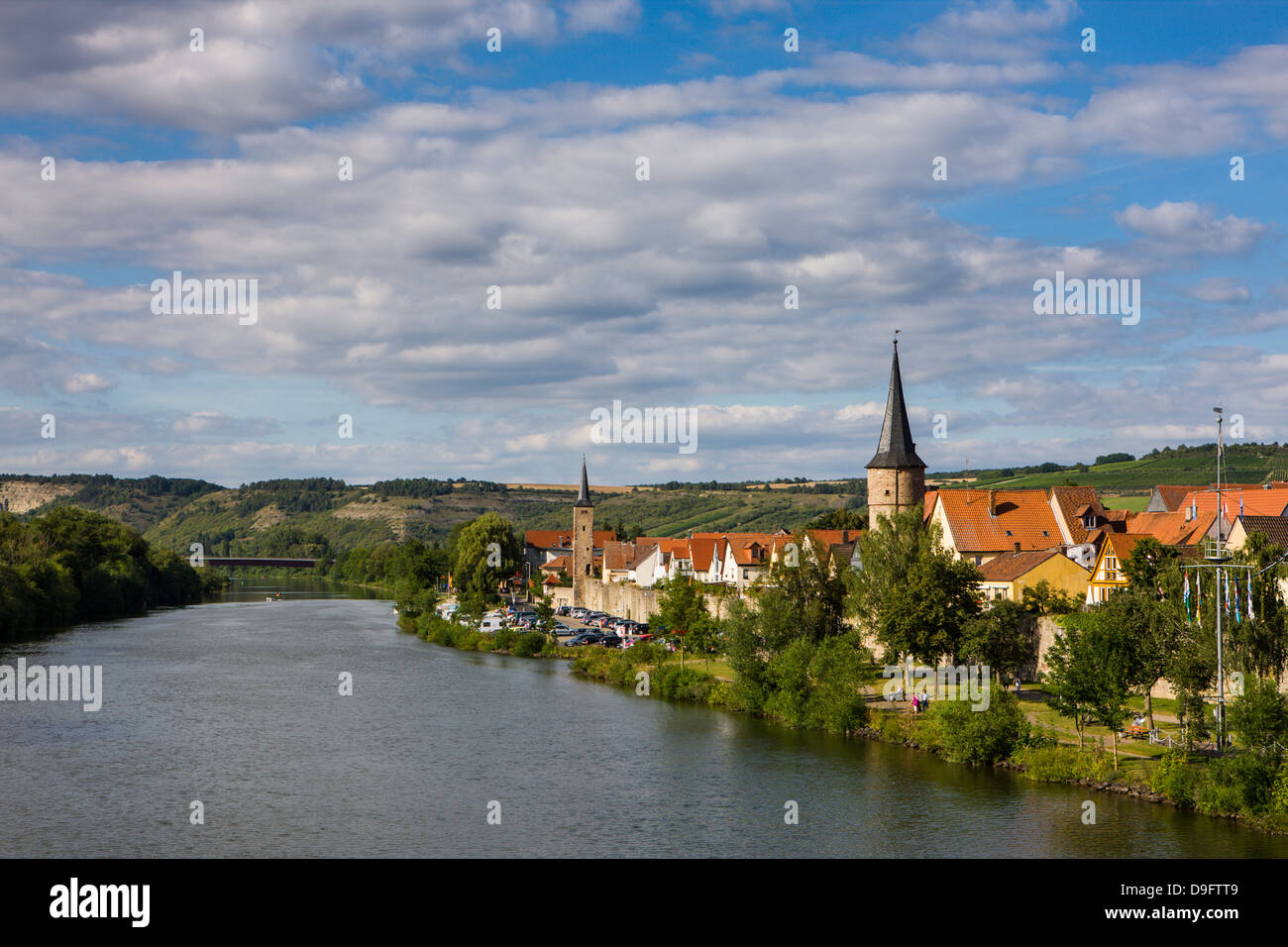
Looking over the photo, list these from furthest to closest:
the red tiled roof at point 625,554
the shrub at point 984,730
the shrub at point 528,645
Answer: the red tiled roof at point 625,554
the shrub at point 528,645
the shrub at point 984,730

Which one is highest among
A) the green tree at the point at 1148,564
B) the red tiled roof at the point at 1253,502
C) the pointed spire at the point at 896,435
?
the pointed spire at the point at 896,435

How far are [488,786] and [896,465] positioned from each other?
30.2m

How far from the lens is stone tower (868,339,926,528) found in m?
55.7

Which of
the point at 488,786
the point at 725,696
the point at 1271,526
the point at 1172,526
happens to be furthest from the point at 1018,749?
the point at 1172,526

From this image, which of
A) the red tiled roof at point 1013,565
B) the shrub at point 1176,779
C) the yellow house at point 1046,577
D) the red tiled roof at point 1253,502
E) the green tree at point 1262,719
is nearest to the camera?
the green tree at point 1262,719

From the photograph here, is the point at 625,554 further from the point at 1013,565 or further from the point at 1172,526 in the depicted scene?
the point at 1013,565

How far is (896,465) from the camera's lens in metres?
55.5

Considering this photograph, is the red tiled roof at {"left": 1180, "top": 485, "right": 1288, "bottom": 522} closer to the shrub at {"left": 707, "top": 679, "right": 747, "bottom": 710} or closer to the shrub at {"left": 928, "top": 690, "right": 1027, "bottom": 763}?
the shrub at {"left": 928, "top": 690, "right": 1027, "bottom": 763}

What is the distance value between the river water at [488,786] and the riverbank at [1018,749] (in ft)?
1.98

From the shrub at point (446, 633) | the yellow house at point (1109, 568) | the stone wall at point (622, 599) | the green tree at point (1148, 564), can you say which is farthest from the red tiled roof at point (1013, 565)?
the shrub at point (446, 633)

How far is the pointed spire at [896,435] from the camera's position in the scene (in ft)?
183

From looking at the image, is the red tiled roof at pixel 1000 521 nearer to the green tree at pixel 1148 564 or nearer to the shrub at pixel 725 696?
the green tree at pixel 1148 564

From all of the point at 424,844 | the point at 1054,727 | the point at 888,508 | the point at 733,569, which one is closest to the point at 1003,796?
the point at 1054,727
